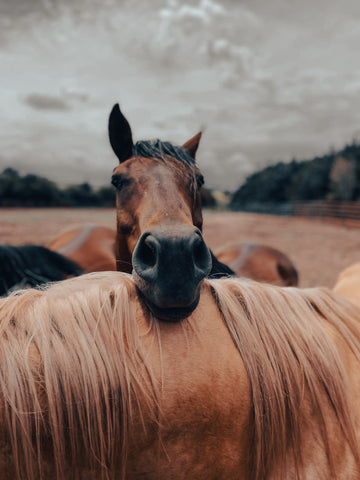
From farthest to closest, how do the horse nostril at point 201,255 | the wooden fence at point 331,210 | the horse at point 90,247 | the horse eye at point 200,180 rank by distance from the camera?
the wooden fence at point 331,210, the horse at point 90,247, the horse eye at point 200,180, the horse nostril at point 201,255

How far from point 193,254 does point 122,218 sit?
1.06m

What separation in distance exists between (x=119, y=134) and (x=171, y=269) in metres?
1.49

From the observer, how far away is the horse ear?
2260 millimetres

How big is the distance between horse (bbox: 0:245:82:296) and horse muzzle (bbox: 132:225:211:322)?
1.78 metres

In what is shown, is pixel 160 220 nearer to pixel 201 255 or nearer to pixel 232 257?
pixel 201 255

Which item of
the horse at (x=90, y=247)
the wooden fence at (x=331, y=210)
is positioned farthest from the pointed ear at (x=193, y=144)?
the wooden fence at (x=331, y=210)

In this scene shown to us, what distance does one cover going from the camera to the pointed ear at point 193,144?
2.51 metres

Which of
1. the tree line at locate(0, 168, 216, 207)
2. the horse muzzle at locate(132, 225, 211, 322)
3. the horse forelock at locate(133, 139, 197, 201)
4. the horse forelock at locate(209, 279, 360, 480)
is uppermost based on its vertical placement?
the tree line at locate(0, 168, 216, 207)

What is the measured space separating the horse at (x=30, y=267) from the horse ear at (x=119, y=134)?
126 centimetres

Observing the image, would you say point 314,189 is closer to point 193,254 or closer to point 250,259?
point 250,259

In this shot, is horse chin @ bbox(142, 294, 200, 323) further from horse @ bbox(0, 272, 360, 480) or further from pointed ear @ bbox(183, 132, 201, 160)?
pointed ear @ bbox(183, 132, 201, 160)

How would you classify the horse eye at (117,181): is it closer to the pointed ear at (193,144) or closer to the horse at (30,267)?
the pointed ear at (193,144)

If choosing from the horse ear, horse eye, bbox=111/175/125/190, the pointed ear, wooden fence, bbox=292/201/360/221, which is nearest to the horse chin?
horse eye, bbox=111/175/125/190

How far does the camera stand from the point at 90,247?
546 cm
